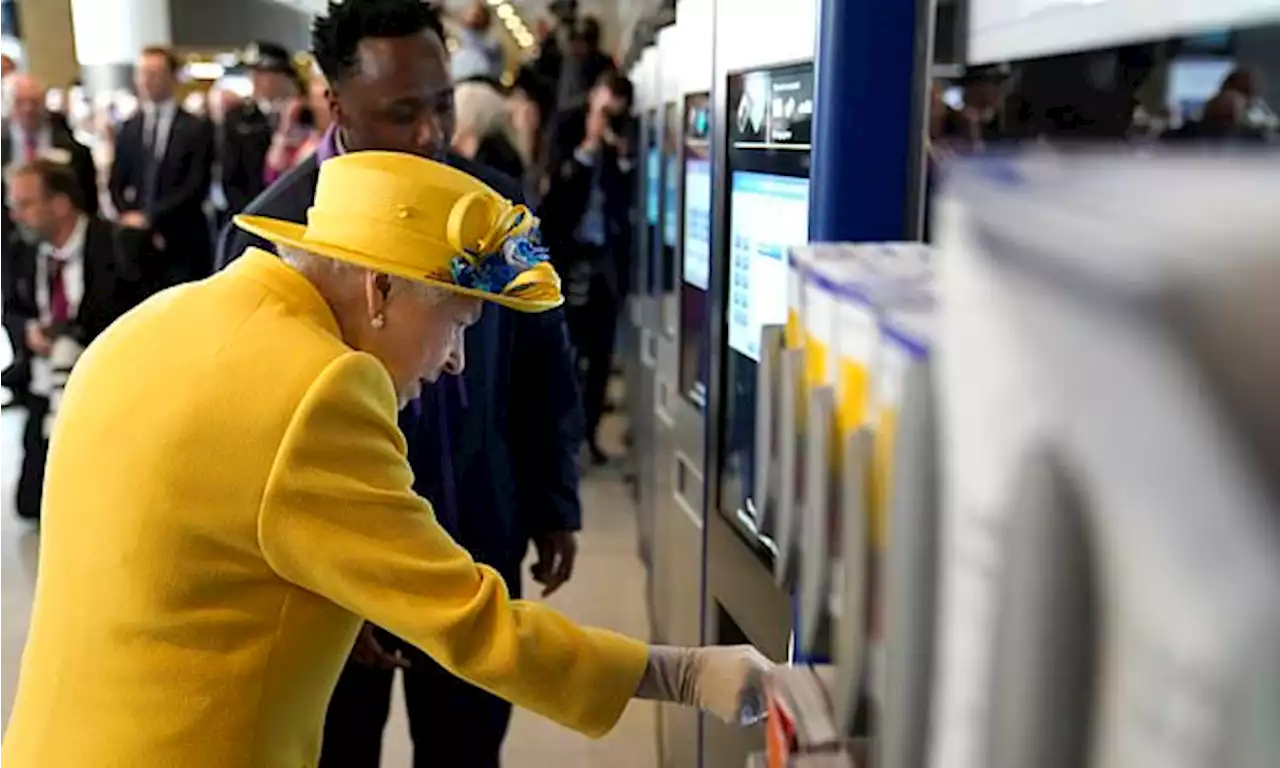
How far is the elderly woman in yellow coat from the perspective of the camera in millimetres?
1221

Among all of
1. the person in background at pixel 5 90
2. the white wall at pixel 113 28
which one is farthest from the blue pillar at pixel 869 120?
the white wall at pixel 113 28

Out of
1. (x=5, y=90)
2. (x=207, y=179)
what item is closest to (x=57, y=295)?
(x=207, y=179)

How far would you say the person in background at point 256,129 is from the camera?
21.4ft

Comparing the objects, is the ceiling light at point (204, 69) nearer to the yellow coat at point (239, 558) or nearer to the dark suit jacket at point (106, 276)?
the dark suit jacket at point (106, 276)

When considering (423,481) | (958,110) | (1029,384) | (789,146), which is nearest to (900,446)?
(1029,384)

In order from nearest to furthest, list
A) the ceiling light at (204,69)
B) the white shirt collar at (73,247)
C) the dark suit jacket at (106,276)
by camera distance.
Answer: the dark suit jacket at (106,276) → the white shirt collar at (73,247) → the ceiling light at (204,69)

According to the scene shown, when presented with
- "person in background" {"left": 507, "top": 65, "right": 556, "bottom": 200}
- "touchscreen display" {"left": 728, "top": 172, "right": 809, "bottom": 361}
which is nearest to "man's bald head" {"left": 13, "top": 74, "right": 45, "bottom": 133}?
"person in background" {"left": 507, "top": 65, "right": 556, "bottom": 200}

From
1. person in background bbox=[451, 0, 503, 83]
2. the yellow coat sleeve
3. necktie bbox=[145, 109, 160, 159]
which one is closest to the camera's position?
the yellow coat sleeve

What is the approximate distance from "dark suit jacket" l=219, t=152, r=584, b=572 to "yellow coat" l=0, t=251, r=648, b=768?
0.72 metres

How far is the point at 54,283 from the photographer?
15.6 ft

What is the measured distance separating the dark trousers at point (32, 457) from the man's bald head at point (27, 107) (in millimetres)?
2065

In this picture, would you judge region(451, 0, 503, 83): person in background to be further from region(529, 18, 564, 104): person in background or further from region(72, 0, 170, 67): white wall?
region(72, 0, 170, 67): white wall

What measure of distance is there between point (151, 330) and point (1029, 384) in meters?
1.05

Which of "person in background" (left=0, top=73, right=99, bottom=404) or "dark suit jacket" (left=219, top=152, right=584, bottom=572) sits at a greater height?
"person in background" (left=0, top=73, right=99, bottom=404)
